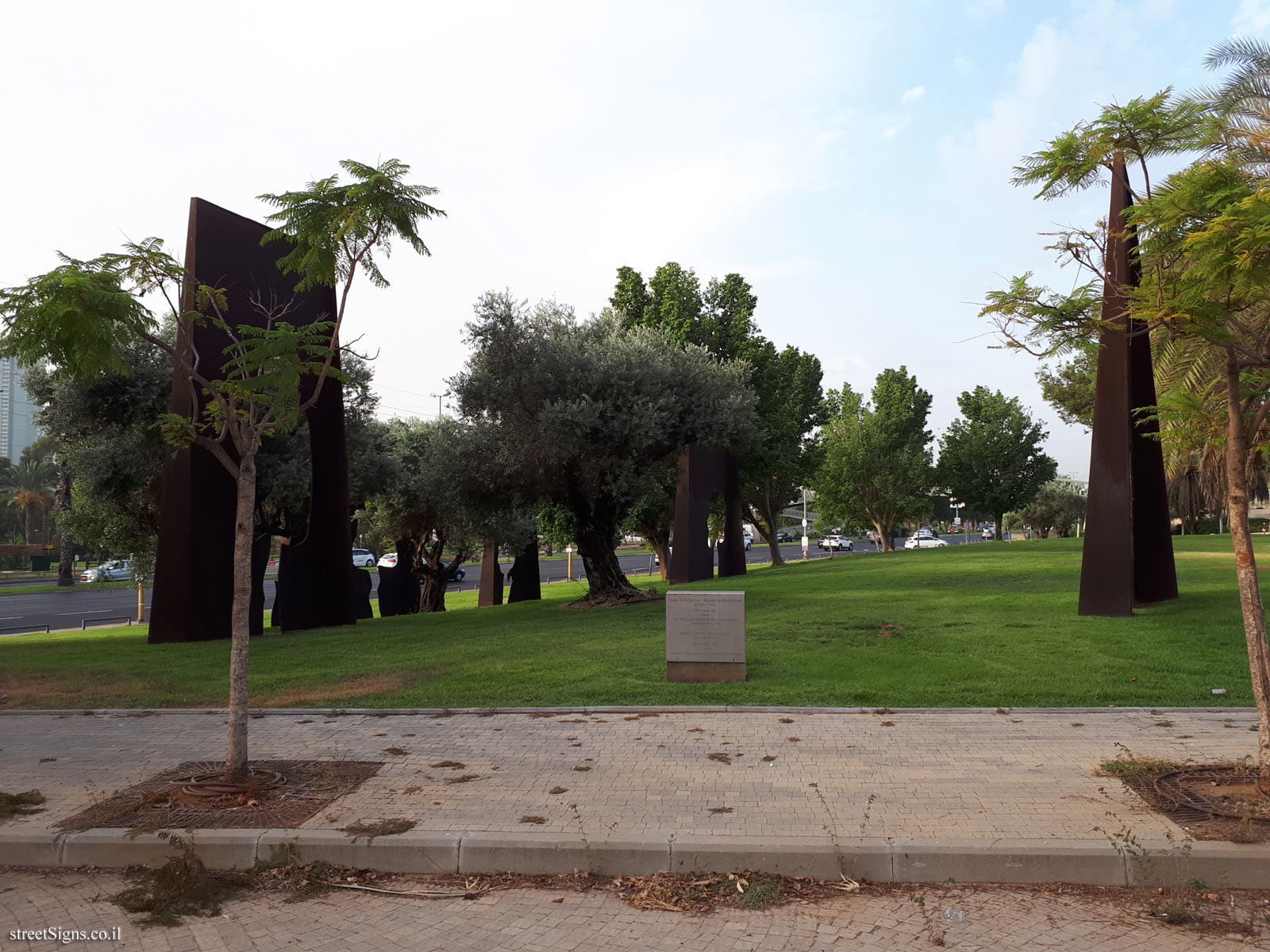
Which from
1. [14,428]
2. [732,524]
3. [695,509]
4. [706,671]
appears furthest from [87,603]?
[14,428]

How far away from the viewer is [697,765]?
21.4 ft

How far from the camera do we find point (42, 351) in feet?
21.1

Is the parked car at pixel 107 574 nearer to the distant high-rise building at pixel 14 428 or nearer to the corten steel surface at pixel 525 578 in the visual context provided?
the corten steel surface at pixel 525 578

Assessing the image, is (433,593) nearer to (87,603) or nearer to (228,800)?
(87,603)

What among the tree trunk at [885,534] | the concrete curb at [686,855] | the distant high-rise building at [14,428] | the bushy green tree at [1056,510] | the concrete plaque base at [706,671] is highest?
the distant high-rise building at [14,428]

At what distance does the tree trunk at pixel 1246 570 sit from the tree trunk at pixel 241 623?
666 cm

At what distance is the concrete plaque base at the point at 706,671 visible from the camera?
9.87m

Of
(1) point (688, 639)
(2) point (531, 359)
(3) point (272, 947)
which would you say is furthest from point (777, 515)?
(3) point (272, 947)

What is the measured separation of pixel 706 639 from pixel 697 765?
343 centimetres

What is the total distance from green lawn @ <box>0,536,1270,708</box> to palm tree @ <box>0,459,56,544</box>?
155 feet

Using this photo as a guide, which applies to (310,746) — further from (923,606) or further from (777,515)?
(777,515)

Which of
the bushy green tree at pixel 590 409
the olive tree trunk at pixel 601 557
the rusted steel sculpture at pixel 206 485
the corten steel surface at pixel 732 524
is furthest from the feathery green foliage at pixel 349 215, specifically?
the corten steel surface at pixel 732 524

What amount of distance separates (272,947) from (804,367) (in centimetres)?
3577

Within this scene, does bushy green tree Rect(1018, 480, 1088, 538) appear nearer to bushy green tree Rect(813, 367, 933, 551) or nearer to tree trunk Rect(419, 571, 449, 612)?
bushy green tree Rect(813, 367, 933, 551)
